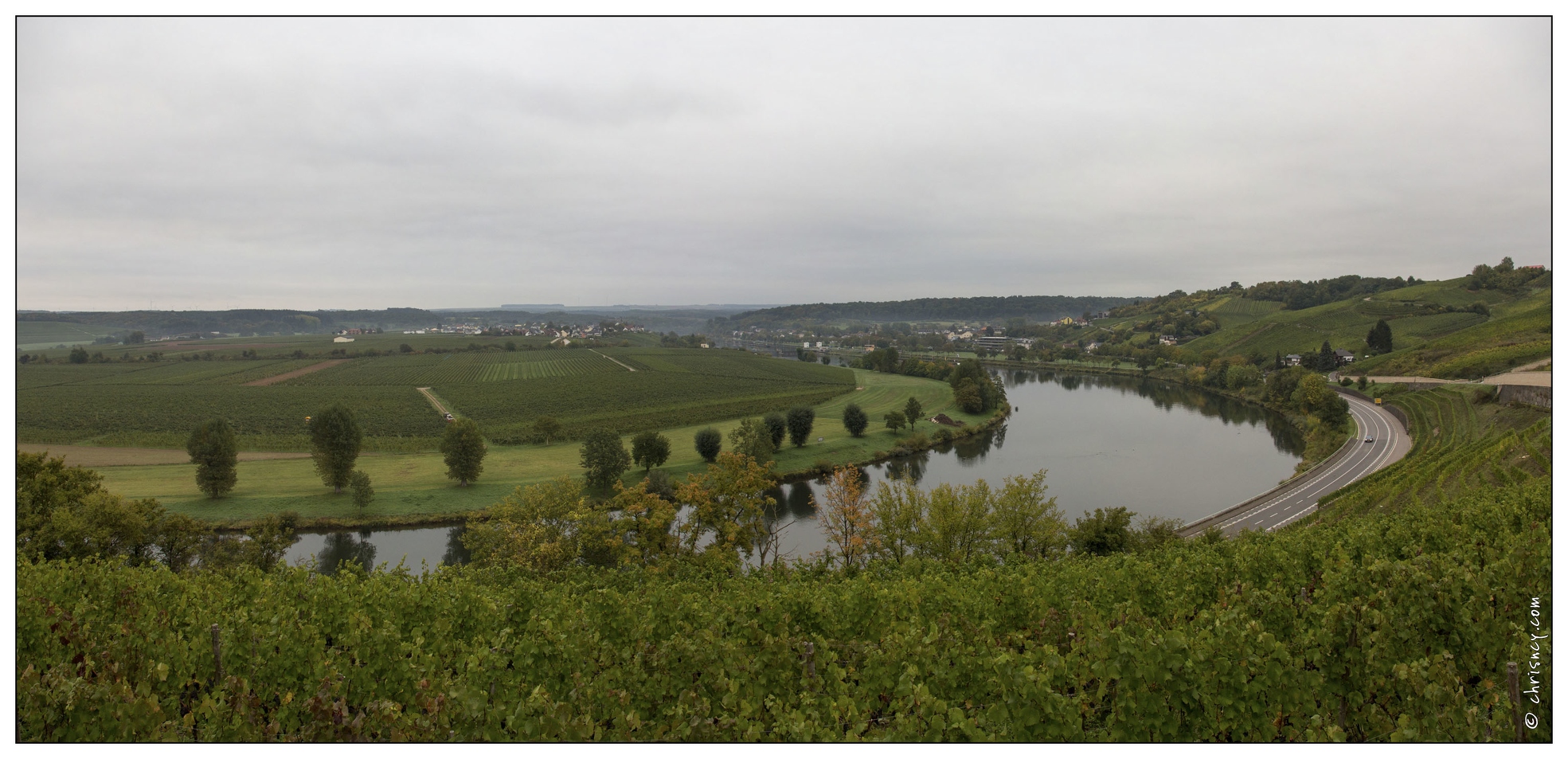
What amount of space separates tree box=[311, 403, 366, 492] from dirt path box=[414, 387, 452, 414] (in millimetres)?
23396

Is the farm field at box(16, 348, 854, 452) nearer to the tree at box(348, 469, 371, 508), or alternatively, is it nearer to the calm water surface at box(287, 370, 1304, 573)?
the tree at box(348, 469, 371, 508)

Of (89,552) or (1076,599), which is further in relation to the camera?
(89,552)

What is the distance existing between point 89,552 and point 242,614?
1760cm

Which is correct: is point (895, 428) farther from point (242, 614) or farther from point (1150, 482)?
point (242, 614)

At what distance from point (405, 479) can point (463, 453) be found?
4745mm

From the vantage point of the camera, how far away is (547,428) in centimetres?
4669

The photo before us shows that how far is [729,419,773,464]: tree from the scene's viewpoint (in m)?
38.8

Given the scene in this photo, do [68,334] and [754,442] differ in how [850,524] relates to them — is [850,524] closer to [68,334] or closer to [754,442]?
[754,442]

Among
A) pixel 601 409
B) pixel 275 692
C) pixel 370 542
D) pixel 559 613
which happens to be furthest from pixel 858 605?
pixel 601 409

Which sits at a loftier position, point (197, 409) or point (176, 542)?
point (197, 409)

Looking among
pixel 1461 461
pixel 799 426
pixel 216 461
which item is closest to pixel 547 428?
pixel 216 461

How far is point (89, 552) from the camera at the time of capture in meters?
18.8

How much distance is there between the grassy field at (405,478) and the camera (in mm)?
32188

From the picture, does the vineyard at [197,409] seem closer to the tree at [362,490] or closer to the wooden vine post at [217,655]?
the tree at [362,490]
